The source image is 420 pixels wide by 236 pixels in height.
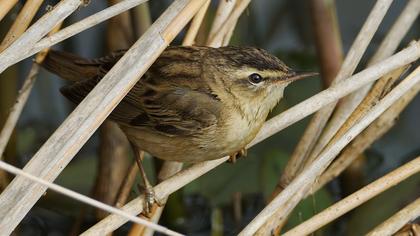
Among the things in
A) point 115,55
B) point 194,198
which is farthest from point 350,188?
point 115,55

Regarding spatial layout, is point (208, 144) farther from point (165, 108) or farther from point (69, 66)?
point (69, 66)

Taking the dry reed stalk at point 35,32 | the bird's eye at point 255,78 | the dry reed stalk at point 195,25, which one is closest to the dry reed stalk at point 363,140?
the bird's eye at point 255,78

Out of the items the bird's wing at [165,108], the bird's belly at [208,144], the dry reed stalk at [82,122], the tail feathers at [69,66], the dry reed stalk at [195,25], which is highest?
the dry reed stalk at [195,25]

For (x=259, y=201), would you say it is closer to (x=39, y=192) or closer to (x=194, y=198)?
(x=194, y=198)

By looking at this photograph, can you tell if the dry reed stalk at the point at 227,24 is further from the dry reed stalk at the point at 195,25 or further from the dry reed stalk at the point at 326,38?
the dry reed stalk at the point at 326,38

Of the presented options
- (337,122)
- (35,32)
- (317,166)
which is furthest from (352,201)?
(35,32)

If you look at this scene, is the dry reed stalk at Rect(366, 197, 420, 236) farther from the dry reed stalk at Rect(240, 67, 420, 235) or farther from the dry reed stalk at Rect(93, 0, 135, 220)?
the dry reed stalk at Rect(93, 0, 135, 220)
